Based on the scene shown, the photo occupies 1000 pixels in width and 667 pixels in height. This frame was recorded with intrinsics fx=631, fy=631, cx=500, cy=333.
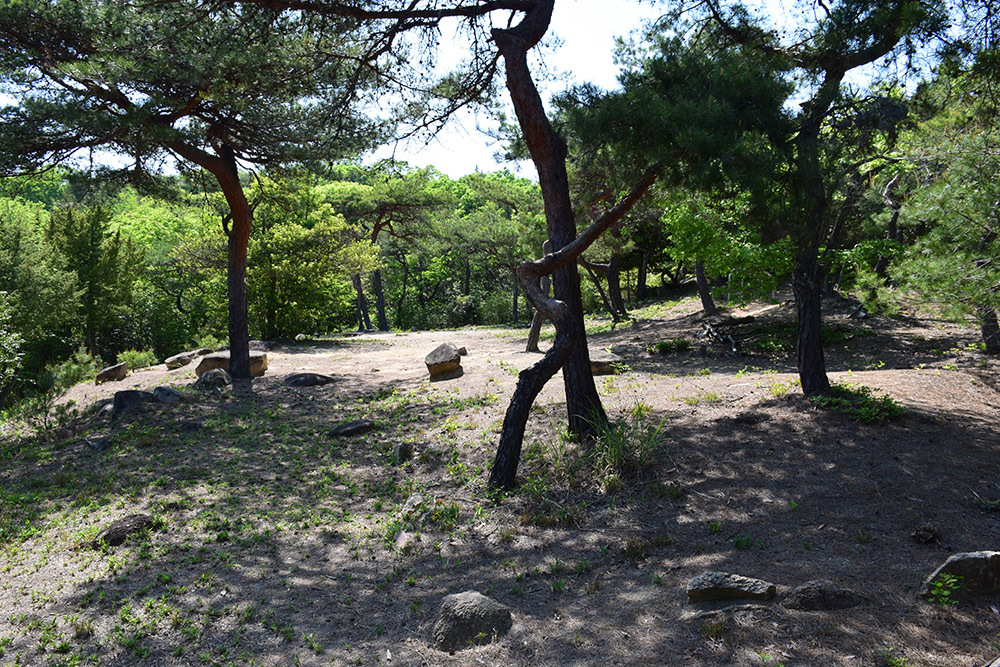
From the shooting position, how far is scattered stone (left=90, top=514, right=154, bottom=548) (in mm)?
5527

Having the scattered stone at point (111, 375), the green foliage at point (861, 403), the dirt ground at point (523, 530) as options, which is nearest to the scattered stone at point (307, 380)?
the dirt ground at point (523, 530)

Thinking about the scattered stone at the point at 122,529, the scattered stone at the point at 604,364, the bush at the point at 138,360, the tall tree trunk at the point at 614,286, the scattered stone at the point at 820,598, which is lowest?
the scattered stone at the point at 122,529

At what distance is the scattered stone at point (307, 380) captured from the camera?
11.9 meters

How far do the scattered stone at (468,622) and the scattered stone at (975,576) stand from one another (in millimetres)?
2407

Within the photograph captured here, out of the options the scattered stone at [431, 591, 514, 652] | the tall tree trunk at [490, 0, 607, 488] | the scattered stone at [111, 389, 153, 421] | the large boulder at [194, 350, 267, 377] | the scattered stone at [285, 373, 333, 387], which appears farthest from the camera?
the large boulder at [194, 350, 267, 377]

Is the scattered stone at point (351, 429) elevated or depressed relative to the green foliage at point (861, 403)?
depressed

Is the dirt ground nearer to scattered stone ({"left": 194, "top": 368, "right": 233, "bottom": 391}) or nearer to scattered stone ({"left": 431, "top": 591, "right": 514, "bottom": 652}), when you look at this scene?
scattered stone ({"left": 431, "top": 591, "right": 514, "bottom": 652})

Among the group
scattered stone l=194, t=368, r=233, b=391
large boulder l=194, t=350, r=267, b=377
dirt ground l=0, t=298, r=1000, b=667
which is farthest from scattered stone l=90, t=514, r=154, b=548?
large boulder l=194, t=350, r=267, b=377

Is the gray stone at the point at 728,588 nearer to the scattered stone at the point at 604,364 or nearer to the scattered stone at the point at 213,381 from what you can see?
the scattered stone at the point at 604,364

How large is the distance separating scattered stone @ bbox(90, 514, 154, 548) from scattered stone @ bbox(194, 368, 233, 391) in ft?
18.8

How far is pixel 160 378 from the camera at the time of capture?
43.9 ft

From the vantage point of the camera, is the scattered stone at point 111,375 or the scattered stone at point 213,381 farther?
the scattered stone at point 111,375

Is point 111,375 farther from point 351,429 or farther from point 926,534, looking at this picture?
point 926,534

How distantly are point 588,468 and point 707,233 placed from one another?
6.75 metres
